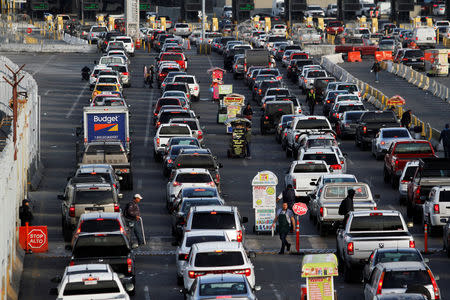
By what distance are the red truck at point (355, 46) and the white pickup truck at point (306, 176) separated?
56.0m

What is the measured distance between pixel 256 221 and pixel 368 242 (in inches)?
286

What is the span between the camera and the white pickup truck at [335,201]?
→ 33.6 metres

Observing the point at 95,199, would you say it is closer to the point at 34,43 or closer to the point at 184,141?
the point at 184,141

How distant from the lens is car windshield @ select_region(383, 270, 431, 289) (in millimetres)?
23391

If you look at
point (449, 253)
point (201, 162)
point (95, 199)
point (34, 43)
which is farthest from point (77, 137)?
point (34, 43)

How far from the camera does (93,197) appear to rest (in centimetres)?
3384

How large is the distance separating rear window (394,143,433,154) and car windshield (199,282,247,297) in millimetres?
19958

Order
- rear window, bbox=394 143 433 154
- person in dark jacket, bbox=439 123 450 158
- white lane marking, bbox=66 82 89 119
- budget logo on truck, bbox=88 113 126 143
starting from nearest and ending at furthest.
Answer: rear window, bbox=394 143 433 154 < person in dark jacket, bbox=439 123 450 158 < budget logo on truck, bbox=88 113 126 143 < white lane marking, bbox=66 82 89 119

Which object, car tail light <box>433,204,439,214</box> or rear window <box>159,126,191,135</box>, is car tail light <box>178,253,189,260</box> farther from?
rear window <box>159,126,191,135</box>

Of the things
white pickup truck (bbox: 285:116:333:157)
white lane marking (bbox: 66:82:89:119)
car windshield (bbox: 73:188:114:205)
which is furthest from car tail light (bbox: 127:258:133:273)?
white lane marking (bbox: 66:82:89:119)

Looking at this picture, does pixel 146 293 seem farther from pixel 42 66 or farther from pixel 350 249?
pixel 42 66

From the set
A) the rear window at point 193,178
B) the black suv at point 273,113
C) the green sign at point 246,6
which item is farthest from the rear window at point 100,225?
the green sign at point 246,6

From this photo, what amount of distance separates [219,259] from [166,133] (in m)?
22.6

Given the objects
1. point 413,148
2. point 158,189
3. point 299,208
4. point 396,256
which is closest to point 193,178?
point 158,189
